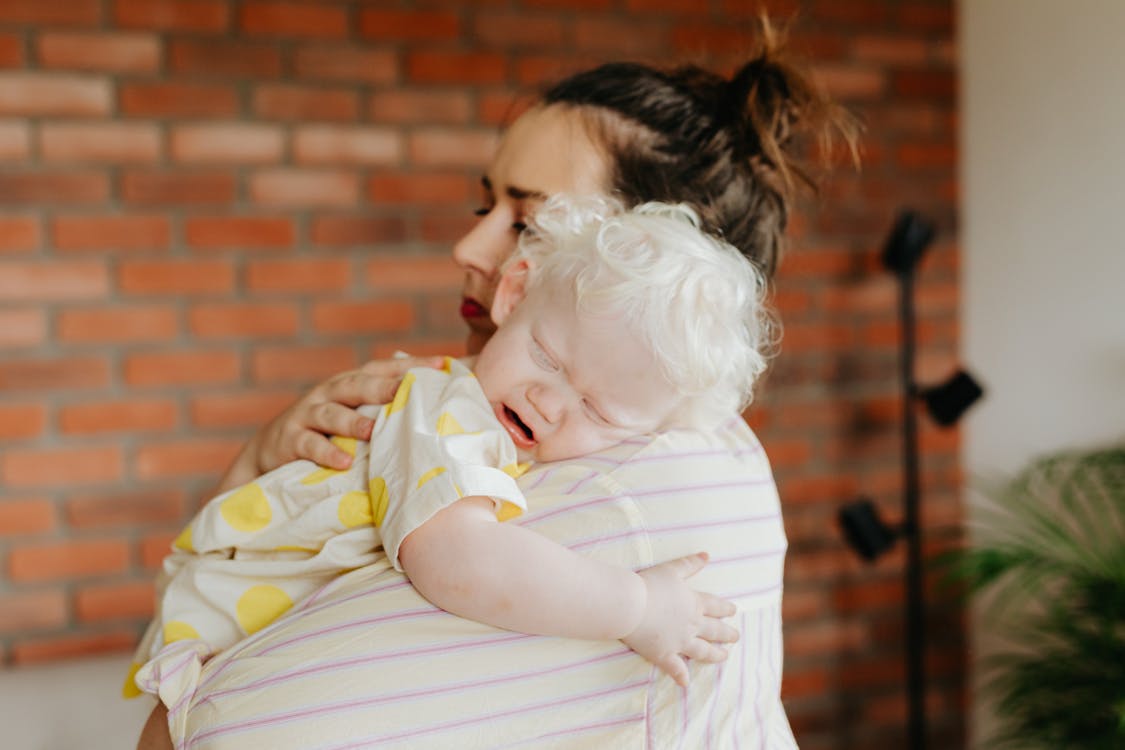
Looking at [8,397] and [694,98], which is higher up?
[694,98]

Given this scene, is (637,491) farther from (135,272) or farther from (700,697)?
(135,272)

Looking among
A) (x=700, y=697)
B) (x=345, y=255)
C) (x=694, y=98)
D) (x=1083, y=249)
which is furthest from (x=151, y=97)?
(x=1083, y=249)

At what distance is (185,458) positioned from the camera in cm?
240

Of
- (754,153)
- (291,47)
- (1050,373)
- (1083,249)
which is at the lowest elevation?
(1050,373)

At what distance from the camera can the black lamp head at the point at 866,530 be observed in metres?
2.75

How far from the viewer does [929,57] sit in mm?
3035

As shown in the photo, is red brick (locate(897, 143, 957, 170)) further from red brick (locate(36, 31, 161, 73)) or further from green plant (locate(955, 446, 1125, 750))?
red brick (locate(36, 31, 161, 73))

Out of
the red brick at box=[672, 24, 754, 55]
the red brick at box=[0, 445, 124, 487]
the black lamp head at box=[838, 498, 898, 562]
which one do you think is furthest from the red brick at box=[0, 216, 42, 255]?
the black lamp head at box=[838, 498, 898, 562]

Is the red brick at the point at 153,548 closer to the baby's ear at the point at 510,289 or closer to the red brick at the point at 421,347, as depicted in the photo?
the red brick at the point at 421,347

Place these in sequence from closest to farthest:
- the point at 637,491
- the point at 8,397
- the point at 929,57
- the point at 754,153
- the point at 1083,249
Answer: the point at 637,491 < the point at 754,153 < the point at 8,397 < the point at 1083,249 < the point at 929,57

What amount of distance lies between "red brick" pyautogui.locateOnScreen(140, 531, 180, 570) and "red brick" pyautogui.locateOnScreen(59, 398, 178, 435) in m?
0.21

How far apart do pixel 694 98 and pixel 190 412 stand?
1.44 metres

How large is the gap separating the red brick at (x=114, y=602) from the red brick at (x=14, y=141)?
33.2 inches

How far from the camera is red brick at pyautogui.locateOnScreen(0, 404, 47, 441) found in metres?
2.28
